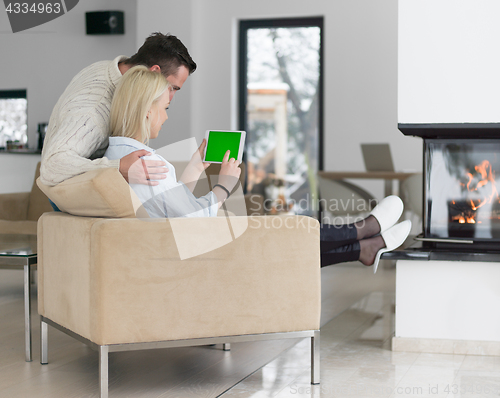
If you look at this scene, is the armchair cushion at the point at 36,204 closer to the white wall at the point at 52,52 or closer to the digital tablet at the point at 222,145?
the digital tablet at the point at 222,145

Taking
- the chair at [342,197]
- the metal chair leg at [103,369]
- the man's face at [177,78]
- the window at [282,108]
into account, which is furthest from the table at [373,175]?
the metal chair leg at [103,369]

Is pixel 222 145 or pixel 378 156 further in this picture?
pixel 378 156

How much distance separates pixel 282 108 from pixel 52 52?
2648 mm

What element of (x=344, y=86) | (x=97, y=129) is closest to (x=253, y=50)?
(x=344, y=86)

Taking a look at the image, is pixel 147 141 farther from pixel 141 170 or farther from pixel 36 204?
pixel 36 204

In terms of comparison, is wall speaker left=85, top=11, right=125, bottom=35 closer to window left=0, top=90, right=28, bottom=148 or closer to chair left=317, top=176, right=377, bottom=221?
window left=0, top=90, right=28, bottom=148

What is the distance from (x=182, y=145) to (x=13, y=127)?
2184 mm

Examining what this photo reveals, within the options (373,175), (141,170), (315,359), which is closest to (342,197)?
(373,175)

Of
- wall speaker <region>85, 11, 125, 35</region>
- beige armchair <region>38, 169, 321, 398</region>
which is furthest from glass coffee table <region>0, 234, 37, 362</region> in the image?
wall speaker <region>85, 11, 125, 35</region>

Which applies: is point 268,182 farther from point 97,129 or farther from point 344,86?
point 97,129

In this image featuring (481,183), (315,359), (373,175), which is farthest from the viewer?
(373,175)

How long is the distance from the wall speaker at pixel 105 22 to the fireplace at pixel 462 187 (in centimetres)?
462

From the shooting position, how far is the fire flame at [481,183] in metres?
2.70

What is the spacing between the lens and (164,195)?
6.86 ft
